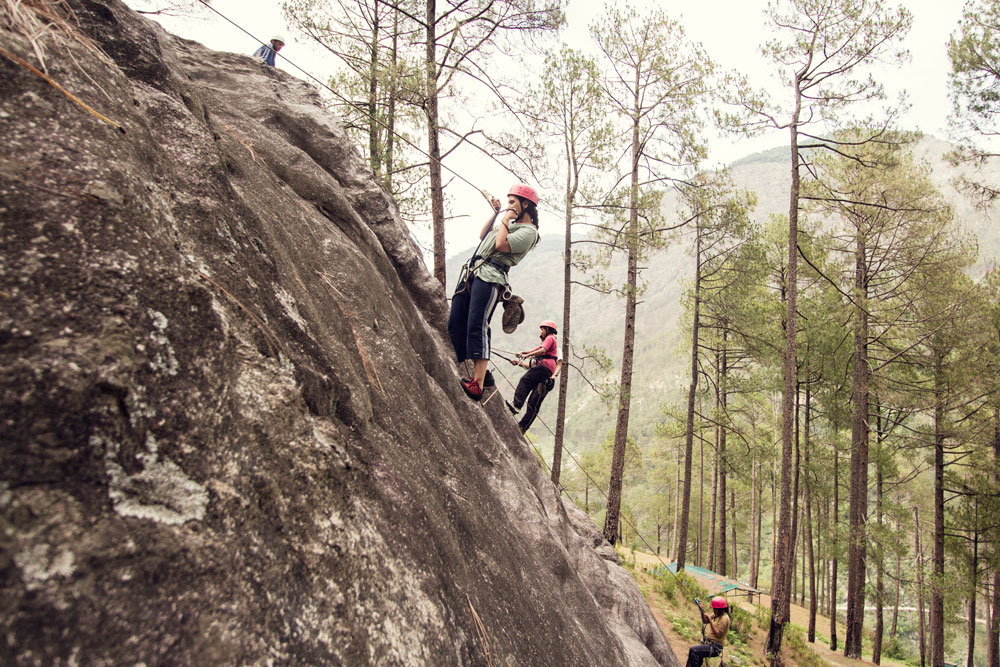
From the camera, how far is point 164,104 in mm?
2477

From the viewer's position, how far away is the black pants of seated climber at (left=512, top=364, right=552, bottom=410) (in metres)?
7.08

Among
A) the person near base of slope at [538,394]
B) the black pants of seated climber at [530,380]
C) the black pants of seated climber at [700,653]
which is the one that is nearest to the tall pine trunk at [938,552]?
the black pants of seated climber at [700,653]

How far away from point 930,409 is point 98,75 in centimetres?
1918

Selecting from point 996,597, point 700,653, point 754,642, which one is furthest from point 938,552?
point 700,653

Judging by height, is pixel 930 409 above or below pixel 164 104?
above

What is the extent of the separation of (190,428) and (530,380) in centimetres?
583

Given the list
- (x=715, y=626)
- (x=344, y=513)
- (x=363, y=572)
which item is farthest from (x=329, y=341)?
(x=715, y=626)

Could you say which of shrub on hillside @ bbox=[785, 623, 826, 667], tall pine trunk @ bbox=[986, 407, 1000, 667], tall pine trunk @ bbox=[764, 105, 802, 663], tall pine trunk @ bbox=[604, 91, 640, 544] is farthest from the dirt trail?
tall pine trunk @ bbox=[986, 407, 1000, 667]

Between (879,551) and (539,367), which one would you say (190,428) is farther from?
(879,551)

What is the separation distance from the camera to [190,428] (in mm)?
1497

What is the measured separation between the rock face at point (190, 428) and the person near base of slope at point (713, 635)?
6.65 metres

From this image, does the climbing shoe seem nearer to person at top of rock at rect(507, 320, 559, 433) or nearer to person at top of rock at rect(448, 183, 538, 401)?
person at top of rock at rect(448, 183, 538, 401)

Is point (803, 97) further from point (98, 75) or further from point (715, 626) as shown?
point (98, 75)

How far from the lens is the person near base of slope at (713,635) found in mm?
8344
